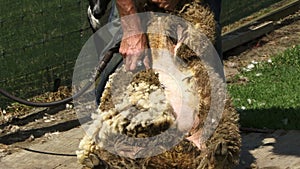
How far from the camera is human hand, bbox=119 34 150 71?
455 cm

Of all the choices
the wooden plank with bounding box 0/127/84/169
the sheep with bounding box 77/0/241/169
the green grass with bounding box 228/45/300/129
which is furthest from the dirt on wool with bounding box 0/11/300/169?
the sheep with bounding box 77/0/241/169

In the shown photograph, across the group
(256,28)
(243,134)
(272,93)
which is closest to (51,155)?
(243,134)

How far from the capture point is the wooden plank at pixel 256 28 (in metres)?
8.69

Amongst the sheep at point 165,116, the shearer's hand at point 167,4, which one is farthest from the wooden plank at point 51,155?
the shearer's hand at point 167,4

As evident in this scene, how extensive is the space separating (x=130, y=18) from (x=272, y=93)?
2.52m

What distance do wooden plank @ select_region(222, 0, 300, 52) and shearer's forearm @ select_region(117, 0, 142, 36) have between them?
3.98 m

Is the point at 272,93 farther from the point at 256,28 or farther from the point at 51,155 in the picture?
the point at 256,28

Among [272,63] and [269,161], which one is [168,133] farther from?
[272,63]

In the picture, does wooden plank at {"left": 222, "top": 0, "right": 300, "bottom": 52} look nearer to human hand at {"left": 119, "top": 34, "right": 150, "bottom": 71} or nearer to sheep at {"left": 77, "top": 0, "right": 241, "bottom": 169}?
sheep at {"left": 77, "top": 0, "right": 241, "bottom": 169}

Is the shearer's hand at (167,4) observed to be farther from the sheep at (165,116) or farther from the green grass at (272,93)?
the green grass at (272,93)

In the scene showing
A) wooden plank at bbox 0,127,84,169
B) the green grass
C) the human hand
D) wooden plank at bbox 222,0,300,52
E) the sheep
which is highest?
the human hand

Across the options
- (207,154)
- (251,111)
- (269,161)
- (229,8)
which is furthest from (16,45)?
(207,154)

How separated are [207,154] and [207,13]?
86cm

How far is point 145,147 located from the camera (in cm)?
441
